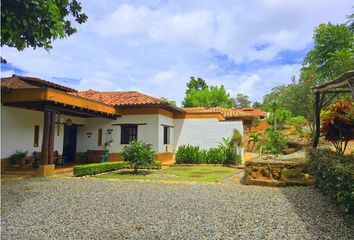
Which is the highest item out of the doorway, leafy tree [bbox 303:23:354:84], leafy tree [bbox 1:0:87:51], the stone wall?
leafy tree [bbox 303:23:354:84]

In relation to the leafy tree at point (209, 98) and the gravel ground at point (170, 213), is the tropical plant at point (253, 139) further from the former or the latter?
the gravel ground at point (170, 213)

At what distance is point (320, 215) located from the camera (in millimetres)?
5668

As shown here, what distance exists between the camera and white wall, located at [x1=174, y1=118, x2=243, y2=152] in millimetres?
19953

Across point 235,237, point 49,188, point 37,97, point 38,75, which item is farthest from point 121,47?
point 235,237

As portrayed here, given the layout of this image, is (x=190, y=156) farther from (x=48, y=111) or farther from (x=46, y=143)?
(x=48, y=111)

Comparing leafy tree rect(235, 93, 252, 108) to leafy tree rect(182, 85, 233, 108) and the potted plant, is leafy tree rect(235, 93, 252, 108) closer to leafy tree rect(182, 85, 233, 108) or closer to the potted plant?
leafy tree rect(182, 85, 233, 108)

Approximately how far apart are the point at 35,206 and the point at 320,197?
6918mm

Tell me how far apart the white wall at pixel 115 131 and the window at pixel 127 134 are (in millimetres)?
238

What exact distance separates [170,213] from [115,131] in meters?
12.8

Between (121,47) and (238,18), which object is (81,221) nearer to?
(238,18)

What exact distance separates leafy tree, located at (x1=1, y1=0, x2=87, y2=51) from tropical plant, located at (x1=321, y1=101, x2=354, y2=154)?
29.8 ft

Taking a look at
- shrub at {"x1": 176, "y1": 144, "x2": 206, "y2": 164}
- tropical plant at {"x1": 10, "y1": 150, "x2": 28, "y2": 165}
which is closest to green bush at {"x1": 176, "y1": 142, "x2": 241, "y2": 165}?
shrub at {"x1": 176, "y1": 144, "x2": 206, "y2": 164}

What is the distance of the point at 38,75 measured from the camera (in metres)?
15.6

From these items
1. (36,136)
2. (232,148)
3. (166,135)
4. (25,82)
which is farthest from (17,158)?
(232,148)
